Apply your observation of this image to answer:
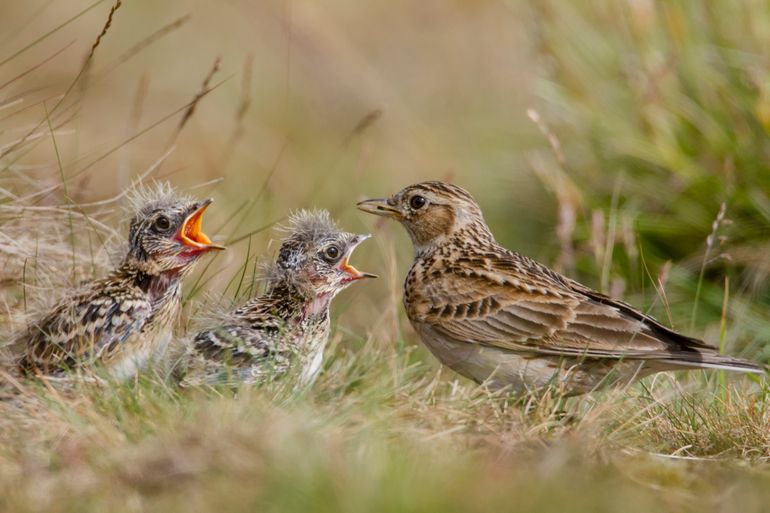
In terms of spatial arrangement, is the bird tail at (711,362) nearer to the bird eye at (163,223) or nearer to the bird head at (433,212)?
the bird head at (433,212)

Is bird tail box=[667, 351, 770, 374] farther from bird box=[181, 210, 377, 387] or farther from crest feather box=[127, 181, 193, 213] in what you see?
crest feather box=[127, 181, 193, 213]

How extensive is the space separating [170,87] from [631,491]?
12249mm

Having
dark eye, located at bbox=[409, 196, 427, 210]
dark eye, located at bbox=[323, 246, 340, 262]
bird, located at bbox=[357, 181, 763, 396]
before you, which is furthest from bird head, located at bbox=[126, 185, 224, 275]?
dark eye, located at bbox=[409, 196, 427, 210]

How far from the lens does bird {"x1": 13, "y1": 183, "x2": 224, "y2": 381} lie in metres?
5.68

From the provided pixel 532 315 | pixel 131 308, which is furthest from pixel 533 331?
pixel 131 308

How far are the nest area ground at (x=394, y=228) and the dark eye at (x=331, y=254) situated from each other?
521 mm

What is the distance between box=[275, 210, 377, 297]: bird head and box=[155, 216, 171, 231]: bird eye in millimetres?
637

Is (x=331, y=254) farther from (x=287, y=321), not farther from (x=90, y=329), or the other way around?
(x=90, y=329)

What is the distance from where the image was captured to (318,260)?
242 inches

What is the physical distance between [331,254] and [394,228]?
5658 millimetres

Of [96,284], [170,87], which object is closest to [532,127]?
[170,87]

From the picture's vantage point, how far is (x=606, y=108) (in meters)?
9.89

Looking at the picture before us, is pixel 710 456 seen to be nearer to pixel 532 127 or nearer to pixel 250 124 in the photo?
pixel 532 127

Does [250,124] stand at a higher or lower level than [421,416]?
higher
